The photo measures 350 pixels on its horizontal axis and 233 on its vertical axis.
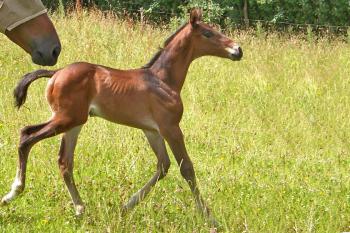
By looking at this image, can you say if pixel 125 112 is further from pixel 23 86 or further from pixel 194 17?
pixel 194 17

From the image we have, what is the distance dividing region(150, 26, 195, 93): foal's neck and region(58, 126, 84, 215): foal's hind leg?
2.65ft

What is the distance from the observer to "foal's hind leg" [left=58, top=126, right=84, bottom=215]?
15.1ft

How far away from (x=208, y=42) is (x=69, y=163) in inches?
59.9

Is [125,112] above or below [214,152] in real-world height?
above

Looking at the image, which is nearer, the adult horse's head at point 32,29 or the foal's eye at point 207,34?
the adult horse's head at point 32,29

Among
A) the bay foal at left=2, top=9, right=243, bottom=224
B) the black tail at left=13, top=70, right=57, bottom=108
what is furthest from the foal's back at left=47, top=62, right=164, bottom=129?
the black tail at left=13, top=70, right=57, bottom=108

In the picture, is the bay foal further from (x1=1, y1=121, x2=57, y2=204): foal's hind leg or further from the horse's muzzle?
the horse's muzzle

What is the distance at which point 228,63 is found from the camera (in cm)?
1061

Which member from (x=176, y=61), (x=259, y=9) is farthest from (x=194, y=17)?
(x=259, y=9)

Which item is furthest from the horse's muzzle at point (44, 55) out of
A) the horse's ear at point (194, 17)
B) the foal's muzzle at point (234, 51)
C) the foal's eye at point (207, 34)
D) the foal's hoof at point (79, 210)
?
the foal's muzzle at point (234, 51)

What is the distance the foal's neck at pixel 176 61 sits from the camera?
505 cm

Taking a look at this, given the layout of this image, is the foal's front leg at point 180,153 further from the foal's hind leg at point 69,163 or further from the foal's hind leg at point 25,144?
the foal's hind leg at point 25,144

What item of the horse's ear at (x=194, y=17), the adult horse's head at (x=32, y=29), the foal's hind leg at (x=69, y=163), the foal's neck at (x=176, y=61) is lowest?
the foal's hind leg at (x=69, y=163)

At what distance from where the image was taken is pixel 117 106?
15.7 feet
